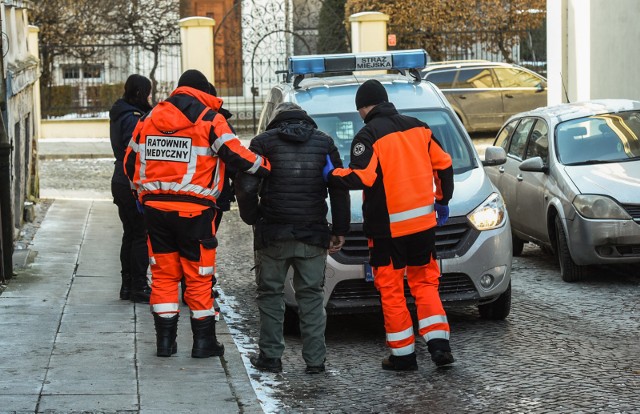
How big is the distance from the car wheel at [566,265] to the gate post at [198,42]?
17643 millimetres

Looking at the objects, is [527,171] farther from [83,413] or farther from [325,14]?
[325,14]

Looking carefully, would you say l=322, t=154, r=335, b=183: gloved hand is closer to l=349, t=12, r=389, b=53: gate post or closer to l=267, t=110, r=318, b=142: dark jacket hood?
l=267, t=110, r=318, b=142: dark jacket hood

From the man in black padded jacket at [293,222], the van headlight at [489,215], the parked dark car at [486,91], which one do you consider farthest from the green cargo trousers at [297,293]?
the parked dark car at [486,91]

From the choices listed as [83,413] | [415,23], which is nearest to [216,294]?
[83,413]

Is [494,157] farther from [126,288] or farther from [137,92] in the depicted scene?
[126,288]

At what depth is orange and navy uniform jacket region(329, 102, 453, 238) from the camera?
771 centimetres

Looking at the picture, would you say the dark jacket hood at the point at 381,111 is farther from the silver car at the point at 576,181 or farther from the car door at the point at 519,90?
the car door at the point at 519,90

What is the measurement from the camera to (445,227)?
28.5ft

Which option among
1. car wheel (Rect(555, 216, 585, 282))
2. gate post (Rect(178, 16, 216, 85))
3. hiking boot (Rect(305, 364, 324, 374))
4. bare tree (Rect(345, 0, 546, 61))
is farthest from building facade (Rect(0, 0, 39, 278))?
bare tree (Rect(345, 0, 546, 61))

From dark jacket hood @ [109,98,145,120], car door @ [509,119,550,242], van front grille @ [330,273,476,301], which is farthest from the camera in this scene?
car door @ [509,119,550,242]

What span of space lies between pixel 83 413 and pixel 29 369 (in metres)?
1.08

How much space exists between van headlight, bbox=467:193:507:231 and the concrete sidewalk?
1.96 m

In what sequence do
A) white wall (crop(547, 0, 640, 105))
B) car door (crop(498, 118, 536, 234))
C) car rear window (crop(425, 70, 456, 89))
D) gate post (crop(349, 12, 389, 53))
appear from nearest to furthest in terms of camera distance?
car door (crop(498, 118, 536, 234)), white wall (crop(547, 0, 640, 105)), car rear window (crop(425, 70, 456, 89)), gate post (crop(349, 12, 389, 53))

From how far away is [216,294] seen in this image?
10.4 metres
